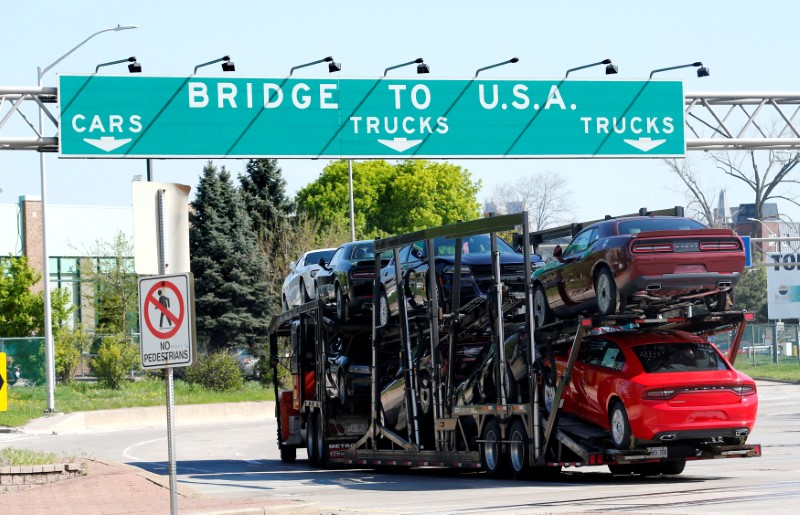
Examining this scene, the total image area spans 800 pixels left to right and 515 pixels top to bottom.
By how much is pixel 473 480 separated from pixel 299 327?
24.2ft

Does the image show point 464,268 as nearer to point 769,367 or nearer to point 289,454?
point 289,454

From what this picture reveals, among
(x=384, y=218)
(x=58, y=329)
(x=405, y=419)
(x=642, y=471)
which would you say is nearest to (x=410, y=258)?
(x=405, y=419)

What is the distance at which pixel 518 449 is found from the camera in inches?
703

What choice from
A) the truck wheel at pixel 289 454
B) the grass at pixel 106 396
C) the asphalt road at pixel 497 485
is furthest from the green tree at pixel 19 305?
the truck wheel at pixel 289 454

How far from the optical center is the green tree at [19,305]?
5459 cm

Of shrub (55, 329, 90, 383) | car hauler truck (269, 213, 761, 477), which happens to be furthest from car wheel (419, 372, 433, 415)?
shrub (55, 329, 90, 383)

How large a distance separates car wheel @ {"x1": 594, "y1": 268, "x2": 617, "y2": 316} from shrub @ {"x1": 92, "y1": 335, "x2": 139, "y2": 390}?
36293mm

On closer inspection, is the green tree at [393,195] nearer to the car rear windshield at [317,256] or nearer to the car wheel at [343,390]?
the car rear windshield at [317,256]

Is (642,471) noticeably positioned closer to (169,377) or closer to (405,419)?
(405,419)

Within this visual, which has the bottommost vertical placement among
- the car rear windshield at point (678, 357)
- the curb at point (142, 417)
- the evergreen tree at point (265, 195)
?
the curb at point (142, 417)

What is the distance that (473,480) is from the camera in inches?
745

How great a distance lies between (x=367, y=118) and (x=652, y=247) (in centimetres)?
832

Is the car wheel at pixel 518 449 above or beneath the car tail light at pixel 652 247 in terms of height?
beneath

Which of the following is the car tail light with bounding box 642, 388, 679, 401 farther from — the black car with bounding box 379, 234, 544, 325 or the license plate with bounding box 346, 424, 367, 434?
the license plate with bounding box 346, 424, 367, 434
